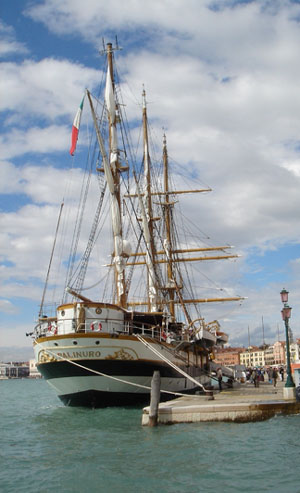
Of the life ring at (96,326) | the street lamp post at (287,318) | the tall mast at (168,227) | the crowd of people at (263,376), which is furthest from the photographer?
the tall mast at (168,227)

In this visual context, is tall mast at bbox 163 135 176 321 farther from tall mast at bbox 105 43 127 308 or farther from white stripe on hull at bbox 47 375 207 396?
white stripe on hull at bbox 47 375 207 396

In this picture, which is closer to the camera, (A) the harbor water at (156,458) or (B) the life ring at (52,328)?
(A) the harbor water at (156,458)

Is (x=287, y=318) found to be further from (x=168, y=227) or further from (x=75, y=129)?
(x=168, y=227)

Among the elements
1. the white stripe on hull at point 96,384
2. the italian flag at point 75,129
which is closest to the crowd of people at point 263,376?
the white stripe on hull at point 96,384

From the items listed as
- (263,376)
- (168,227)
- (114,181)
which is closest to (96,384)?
(114,181)

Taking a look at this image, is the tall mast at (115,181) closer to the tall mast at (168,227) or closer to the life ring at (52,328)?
the life ring at (52,328)

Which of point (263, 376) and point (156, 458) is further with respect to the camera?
point (263, 376)

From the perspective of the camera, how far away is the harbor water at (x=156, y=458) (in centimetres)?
1200

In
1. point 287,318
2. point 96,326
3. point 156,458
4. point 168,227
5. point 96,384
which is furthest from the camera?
point 168,227

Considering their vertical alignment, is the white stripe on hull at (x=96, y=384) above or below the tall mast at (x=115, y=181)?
below

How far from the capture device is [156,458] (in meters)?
14.3

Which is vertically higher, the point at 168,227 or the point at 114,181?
the point at 168,227

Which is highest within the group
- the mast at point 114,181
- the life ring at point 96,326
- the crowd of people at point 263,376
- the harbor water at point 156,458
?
the mast at point 114,181

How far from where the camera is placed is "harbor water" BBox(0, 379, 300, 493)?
39.4 feet
